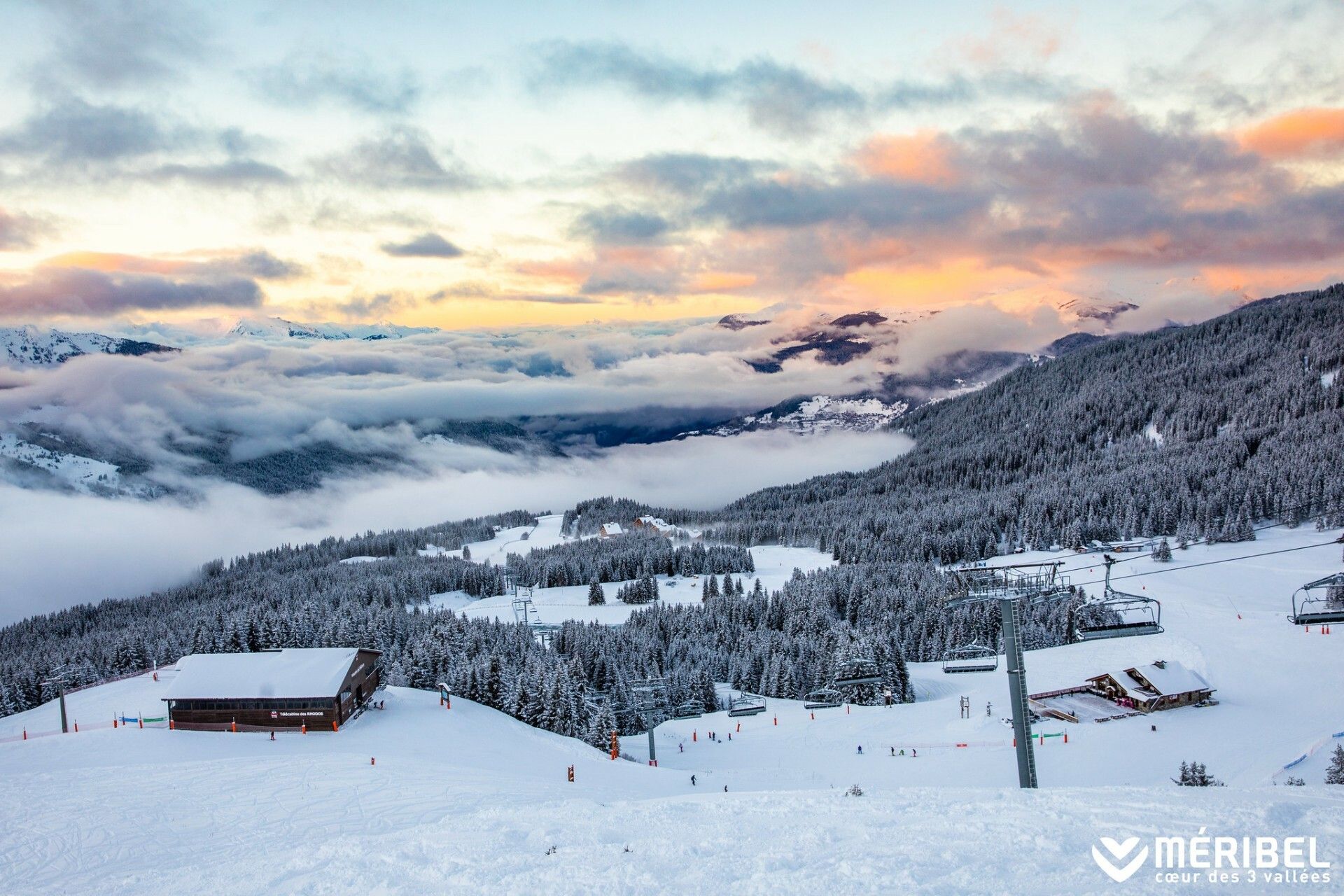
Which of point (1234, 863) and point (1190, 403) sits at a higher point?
point (1190, 403)

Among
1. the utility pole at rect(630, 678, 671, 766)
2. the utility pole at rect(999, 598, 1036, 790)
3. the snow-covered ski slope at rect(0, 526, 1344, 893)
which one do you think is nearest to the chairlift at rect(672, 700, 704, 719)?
the utility pole at rect(630, 678, 671, 766)

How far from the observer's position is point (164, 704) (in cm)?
5706

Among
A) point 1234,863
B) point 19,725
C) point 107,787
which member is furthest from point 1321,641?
point 19,725

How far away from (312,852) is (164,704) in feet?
157

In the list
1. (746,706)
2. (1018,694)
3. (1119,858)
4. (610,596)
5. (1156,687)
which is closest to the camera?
(1119,858)

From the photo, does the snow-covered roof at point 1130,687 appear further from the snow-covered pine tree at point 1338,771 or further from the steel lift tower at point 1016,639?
the steel lift tower at point 1016,639

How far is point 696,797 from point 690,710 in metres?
45.3

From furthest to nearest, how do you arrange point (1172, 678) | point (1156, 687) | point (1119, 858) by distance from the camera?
point (1172, 678)
point (1156, 687)
point (1119, 858)

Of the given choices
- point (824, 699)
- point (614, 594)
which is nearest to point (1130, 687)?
point (824, 699)

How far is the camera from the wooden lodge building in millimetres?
51062

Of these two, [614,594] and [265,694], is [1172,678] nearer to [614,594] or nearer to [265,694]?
[265,694]

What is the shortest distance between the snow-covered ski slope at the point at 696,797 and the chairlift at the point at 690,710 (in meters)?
3.01

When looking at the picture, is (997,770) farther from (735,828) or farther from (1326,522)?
(1326,522)

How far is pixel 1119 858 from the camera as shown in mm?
15109
